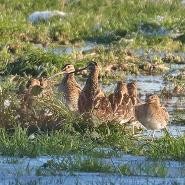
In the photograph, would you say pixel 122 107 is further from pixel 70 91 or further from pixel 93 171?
pixel 93 171

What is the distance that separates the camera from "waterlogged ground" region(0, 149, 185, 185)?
7430mm

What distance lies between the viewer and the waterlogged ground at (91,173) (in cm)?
743

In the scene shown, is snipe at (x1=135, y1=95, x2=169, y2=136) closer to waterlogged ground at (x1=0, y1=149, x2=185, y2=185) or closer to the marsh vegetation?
the marsh vegetation

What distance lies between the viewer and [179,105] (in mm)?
13164

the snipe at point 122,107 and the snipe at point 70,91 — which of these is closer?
the snipe at point 122,107

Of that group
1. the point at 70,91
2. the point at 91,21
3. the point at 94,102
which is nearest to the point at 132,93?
the point at 70,91

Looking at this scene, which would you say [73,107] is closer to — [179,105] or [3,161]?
[179,105]

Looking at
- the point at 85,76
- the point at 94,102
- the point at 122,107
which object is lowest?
the point at 85,76

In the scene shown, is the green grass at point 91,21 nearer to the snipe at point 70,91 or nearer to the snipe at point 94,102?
the snipe at point 70,91

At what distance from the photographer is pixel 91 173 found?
7812 millimetres

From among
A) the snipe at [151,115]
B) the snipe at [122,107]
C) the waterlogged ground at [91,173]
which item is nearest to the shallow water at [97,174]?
the waterlogged ground at [91,173]

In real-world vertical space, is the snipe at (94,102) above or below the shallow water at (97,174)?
below

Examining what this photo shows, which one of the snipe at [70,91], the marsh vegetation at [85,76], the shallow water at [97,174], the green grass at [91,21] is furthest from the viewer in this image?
the green grass at [91,21]

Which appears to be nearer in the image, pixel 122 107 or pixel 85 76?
pixel 122 107
